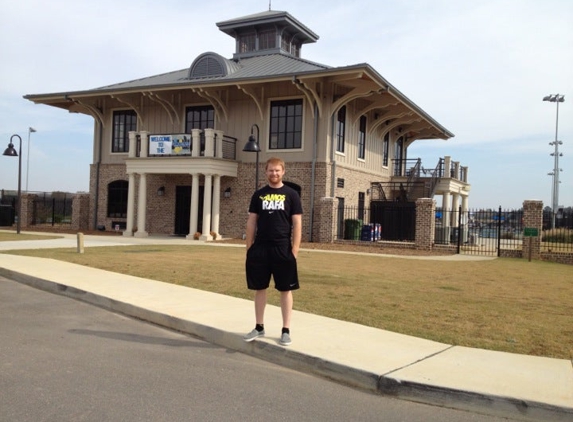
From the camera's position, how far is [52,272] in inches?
426

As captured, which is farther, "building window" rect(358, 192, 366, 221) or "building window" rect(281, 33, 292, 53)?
"building window" rect(281, 33, 292, 53)

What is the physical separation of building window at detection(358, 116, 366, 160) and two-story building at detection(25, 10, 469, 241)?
0.05m

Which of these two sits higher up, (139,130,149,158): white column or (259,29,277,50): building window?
(259,29,277,50): building window

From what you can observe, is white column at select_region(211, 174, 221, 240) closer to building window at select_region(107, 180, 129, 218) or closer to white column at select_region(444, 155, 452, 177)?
building window at select_region(107, 180, 129, 218)

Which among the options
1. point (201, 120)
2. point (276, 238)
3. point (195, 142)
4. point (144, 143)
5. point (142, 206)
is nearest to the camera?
point (276, 238)

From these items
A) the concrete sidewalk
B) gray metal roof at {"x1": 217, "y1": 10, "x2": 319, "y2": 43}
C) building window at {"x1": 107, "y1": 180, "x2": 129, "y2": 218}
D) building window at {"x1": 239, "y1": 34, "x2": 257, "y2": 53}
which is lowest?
the concrete sidewalk

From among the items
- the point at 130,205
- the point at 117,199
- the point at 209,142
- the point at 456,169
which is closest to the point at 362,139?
the point at 456,169

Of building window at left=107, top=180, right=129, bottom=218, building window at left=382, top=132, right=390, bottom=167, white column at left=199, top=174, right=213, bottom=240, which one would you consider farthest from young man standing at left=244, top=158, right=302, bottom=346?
building window at left=382, top=132, right=390, bottom=167

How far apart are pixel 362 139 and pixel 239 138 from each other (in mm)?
6051

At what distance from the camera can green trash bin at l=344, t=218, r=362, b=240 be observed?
23.7 metres

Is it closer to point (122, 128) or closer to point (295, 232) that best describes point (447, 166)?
point (122, 128)

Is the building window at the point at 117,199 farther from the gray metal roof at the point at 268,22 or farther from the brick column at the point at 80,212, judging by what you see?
the gray metal roof at the point at 268,22

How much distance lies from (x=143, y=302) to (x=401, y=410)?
15.3ft

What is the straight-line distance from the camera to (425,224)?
21.6 m
